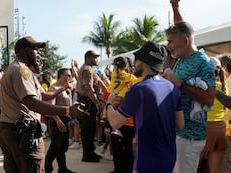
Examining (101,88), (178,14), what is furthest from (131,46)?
(178,14)

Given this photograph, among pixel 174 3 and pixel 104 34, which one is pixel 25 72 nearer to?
pixel 174 3

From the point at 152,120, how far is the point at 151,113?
55 mm

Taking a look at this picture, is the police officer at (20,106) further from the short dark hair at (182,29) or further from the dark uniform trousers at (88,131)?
the dark uniform trousers at (88,131)

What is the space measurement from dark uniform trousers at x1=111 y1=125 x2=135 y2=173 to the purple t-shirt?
3445 mm

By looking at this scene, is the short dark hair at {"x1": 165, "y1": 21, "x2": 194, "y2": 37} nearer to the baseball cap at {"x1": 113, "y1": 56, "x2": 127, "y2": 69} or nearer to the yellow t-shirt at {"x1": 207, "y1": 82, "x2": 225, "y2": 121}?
the yellow t-shirt at {"x1": 207, "y1": 82, "x2": 225, "y2": 121}

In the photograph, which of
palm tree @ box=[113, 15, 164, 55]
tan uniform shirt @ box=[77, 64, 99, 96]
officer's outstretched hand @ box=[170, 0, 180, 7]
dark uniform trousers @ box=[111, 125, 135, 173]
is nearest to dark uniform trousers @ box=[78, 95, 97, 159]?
tan uniform shirt @ box=[77, 64, 99, 96]

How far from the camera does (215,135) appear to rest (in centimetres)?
570

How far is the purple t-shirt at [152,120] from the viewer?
12.8 ft

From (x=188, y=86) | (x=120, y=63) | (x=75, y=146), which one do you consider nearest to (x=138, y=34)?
(x=75, y=146)

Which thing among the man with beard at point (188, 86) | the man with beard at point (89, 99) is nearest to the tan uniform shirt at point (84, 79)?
the man with beard at point (89, 99)

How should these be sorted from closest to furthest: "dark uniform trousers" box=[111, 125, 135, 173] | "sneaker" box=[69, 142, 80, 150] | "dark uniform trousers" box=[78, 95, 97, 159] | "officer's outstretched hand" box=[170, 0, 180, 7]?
"officer's outstretched hand" box=[170, 0, 180, 7]
"dark uniform trousers" box=[111, 125, 135, 173]
"dark uniform trousers" box=[78, 95, 97, 159]
"sneaker" box=[69, 142, 80, 150]

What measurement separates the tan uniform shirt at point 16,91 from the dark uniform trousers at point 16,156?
0.38ft

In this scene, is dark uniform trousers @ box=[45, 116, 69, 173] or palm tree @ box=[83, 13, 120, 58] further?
palm tree @ box=[83, 13, 120, 58]

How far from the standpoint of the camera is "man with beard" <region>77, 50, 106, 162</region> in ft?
29.6
